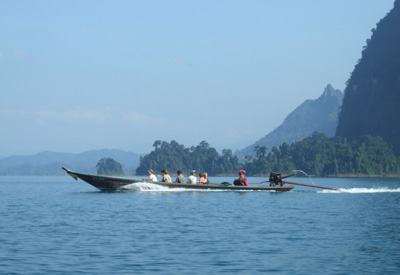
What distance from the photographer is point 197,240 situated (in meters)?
27.8

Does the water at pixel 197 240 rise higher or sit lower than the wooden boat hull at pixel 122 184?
lower

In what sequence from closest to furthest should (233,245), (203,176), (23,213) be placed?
(233,245) → (23,213) → (203,176)

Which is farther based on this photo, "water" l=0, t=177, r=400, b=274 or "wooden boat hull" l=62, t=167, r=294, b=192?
"wooden boat hull" l=62, t=167, r=294, b=192

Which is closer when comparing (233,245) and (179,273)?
(179,273)

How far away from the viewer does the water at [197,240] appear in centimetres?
2144

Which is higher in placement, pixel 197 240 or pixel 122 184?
pixel 122 184

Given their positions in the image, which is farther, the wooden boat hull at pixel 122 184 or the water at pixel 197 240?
the wooden boat hull at pixel 122 184

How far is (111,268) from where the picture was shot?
21.0 m

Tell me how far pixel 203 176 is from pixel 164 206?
16.5 meters

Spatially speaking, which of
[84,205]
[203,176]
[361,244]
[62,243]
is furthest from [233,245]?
[203,176]

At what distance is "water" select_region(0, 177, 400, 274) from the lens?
2144 cm

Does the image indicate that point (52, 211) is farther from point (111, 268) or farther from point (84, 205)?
point (111, 268)

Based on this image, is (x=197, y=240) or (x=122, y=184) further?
(x=122, y=184)

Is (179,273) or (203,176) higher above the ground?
(203,176)
